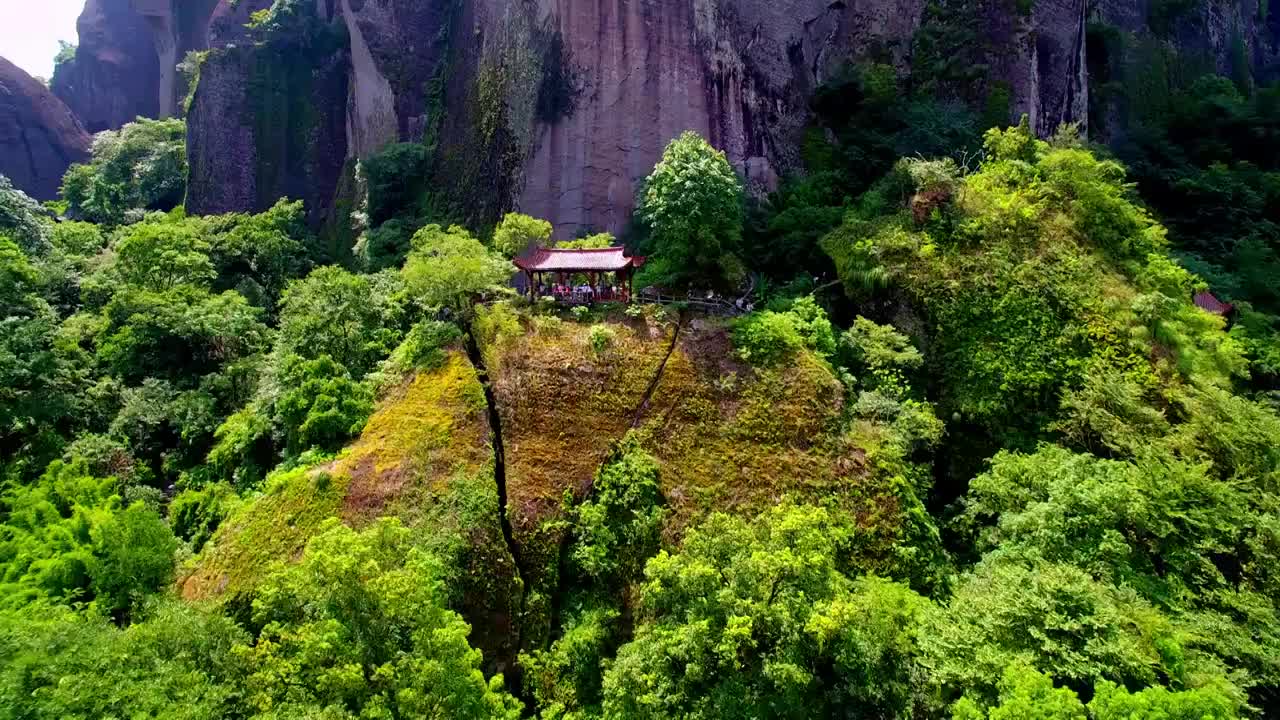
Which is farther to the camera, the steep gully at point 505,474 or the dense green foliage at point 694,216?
the dense green foliage at point 694,216

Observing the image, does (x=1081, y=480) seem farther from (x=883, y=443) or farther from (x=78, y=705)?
(x=78, y=705)

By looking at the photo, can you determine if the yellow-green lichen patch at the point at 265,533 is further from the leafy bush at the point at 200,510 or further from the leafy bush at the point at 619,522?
the leafy bush at the point at 619,522

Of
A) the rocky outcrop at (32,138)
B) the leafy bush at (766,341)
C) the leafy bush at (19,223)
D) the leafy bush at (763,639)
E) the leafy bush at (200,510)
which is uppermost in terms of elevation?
the rocky outcrop at (32,138)

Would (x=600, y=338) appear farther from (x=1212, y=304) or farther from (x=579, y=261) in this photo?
(x=1212, y=304)

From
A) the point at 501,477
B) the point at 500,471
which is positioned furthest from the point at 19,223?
the point at 501,477

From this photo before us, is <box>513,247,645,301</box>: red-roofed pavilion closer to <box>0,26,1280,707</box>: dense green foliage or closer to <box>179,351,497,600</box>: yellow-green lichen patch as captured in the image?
<box>0,26,1280,707</box>: dense green foliage

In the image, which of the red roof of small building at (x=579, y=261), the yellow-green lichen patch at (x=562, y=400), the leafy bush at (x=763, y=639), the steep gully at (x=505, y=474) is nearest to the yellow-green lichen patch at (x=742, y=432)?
the steep gully at (x=505, y=474)
